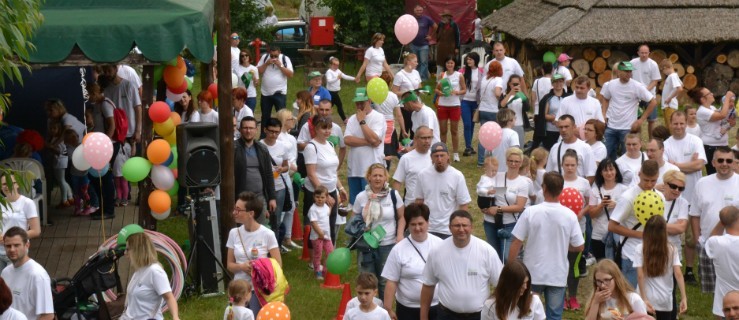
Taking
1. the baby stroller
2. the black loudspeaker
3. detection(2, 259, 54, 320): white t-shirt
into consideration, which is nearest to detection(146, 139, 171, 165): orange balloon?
the black loudspeaker

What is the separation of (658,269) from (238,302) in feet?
10.5

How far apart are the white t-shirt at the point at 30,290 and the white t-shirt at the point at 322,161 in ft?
13.8

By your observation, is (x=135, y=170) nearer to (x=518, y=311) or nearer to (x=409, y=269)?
(x=409, y=269)

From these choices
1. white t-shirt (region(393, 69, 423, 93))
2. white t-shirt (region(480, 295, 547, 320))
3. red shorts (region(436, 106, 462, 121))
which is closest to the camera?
white t-shirt (region(480, 295, 547, 320))

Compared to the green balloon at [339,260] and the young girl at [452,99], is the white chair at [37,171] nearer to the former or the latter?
the green balloon at [339,260]

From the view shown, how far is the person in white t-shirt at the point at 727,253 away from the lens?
9531 mm

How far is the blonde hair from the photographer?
9.05 meters

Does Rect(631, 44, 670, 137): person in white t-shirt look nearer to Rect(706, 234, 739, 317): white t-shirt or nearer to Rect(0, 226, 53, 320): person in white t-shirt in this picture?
Rect(706, 234, 739, 317): white t-shirt

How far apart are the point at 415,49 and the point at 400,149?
10.0 meters

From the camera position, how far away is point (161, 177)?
12078 millimetres

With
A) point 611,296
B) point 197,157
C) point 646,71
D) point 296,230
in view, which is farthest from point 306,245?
point 646,71

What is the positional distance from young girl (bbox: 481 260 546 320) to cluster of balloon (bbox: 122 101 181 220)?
487 cm

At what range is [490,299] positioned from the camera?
27.1ft

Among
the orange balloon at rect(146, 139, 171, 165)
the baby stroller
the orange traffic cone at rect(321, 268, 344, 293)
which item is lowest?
the orange traffic cone at rect(321, 268, 344, 293)
